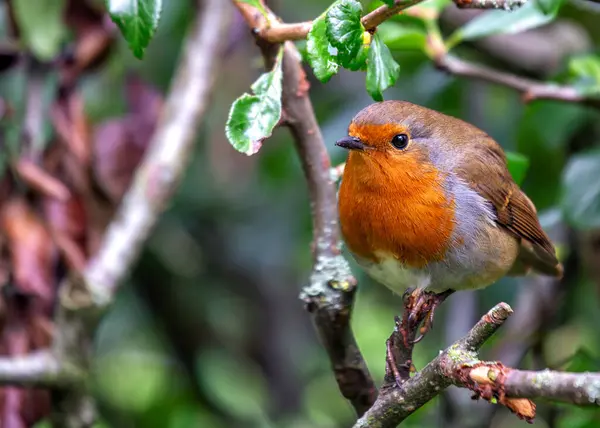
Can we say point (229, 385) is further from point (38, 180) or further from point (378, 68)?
point (378, 68)

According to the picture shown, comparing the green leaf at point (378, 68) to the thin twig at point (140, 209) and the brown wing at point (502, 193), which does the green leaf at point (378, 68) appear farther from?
the thin twig at point (140, 209)

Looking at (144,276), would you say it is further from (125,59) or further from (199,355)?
(125,59)

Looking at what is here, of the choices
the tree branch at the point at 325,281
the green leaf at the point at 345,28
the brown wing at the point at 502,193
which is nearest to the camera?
the green leaf at the point at 345,28

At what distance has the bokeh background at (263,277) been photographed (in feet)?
11.6

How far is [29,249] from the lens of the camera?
2764 mm

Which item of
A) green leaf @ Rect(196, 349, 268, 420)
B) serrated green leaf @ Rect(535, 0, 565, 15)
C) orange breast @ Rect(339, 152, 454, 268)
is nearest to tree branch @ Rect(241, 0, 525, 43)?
serrated green leaf @ Rect(535, 0, 565, 15)

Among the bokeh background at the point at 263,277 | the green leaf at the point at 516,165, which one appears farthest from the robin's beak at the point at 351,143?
the bokeh background at the point at 263,277

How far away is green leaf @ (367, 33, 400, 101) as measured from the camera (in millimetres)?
1644

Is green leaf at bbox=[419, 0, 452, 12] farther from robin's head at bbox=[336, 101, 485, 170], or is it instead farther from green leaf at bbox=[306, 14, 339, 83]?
green leaf at bbox=[306, 14, 339, 83]

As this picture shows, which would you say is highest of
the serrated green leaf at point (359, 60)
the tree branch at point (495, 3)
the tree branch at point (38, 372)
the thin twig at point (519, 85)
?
the tree branch at point (495, 3)

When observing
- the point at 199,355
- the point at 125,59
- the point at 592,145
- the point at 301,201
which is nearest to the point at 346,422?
the point at 199,355

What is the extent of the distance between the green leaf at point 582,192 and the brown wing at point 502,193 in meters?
0.12

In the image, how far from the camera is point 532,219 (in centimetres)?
271

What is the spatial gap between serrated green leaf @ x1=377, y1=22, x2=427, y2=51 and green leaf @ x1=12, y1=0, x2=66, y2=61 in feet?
3.63
